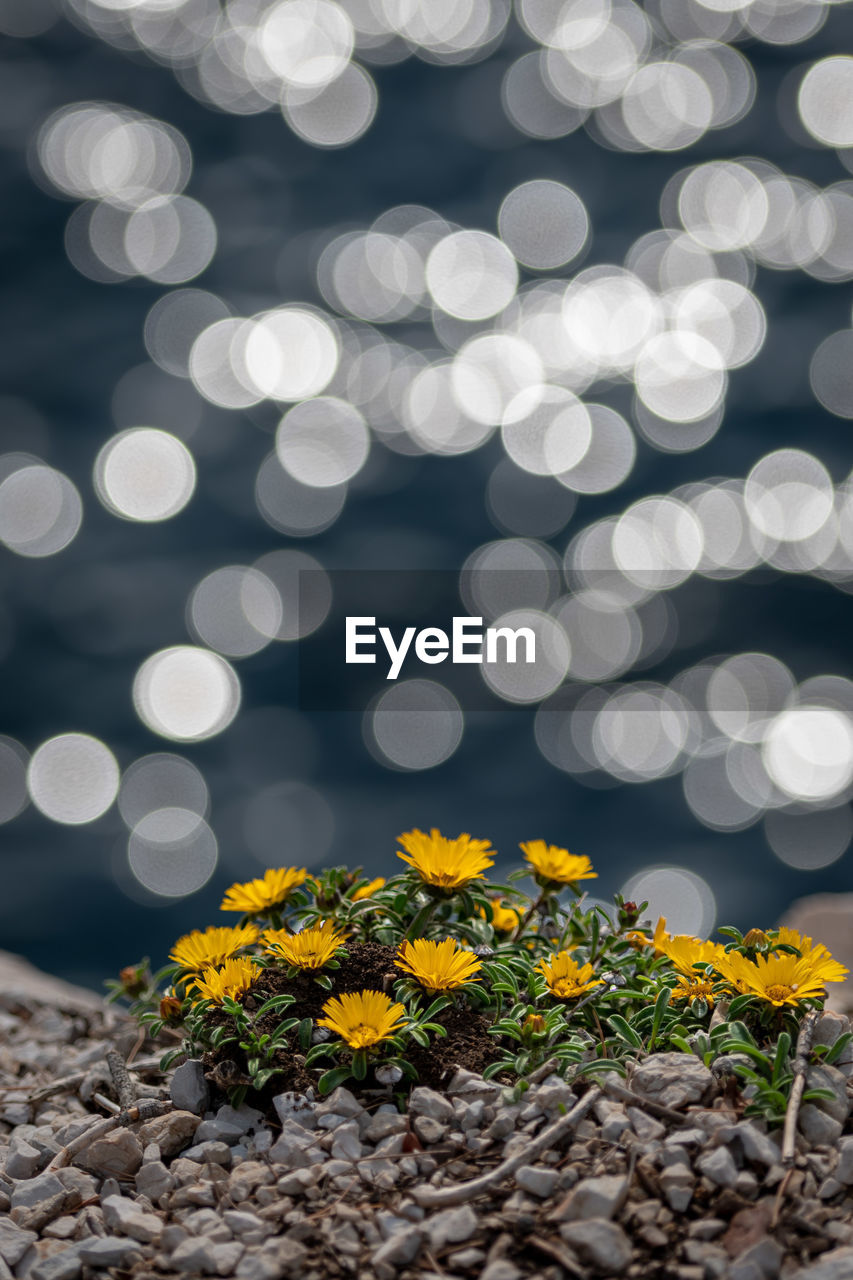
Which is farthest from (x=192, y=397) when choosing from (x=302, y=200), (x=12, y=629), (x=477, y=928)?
(x=477, y=928)

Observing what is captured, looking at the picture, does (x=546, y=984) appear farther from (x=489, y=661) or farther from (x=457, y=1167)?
(x=489, y=661)

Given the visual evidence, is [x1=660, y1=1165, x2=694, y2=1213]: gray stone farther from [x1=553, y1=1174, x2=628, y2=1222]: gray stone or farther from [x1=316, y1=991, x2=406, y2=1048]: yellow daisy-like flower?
[x1=316, y1=991, x2=406, y2=1048]: yellow daisy-like flower

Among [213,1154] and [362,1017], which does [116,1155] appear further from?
[362,1017]

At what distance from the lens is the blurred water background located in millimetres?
10750

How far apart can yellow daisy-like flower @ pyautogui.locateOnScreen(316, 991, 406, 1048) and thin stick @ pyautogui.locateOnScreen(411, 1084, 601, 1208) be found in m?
0.38

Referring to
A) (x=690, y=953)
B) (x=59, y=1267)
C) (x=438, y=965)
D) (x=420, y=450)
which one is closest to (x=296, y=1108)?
(x=438, y=965)

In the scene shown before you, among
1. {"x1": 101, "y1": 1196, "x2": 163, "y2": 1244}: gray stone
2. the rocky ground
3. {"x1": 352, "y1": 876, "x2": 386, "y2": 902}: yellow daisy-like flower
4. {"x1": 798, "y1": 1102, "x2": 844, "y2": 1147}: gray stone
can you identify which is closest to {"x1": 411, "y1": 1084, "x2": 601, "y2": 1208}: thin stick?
the rocky ground

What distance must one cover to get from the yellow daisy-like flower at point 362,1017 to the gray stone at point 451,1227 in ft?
1.47

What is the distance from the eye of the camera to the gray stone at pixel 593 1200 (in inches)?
86.4

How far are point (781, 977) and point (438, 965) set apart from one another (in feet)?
2.84

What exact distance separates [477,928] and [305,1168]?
0.96 meters

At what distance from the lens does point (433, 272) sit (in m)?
19.2

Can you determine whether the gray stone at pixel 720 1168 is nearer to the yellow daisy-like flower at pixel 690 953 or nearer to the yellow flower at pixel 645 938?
the yellow daisy-like flower at pixel 690 953

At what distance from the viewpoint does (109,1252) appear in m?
2.35
